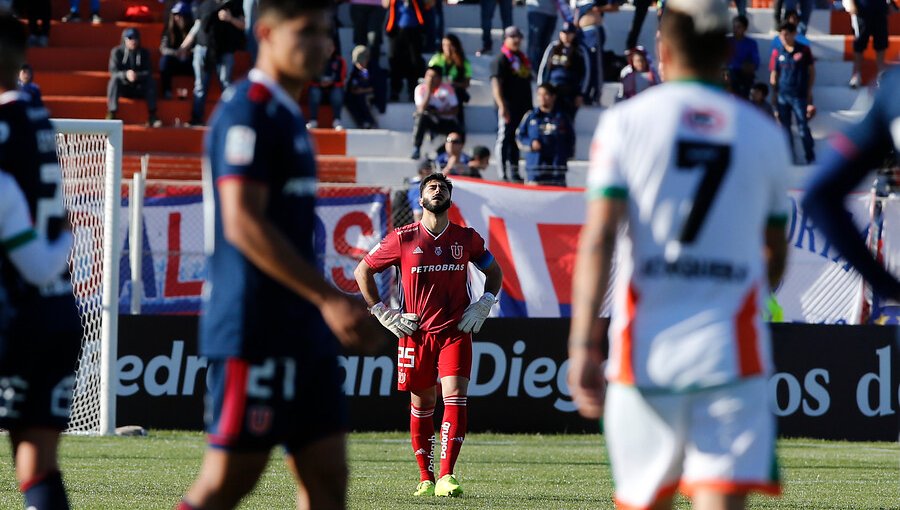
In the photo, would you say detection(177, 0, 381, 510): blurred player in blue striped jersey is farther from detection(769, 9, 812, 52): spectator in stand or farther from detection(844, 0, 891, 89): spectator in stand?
detection(844, 0, 891, 89): spectator in stand

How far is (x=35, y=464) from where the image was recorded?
5633 mm

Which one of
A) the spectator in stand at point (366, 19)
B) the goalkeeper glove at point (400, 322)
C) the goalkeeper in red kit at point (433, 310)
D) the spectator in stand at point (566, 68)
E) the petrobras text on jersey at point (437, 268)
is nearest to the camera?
the goalkeeper in red kit at point (433, 310)

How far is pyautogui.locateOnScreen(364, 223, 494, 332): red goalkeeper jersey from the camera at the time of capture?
1203cm

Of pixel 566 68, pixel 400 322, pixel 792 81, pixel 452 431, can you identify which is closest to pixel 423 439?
pixel 452 431

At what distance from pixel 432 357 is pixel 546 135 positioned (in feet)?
30.1

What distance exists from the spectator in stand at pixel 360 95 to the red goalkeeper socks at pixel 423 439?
1212 centimetres

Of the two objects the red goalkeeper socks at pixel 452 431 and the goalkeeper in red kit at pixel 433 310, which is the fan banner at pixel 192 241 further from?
the red goalkeeper socks at pixel 452 431

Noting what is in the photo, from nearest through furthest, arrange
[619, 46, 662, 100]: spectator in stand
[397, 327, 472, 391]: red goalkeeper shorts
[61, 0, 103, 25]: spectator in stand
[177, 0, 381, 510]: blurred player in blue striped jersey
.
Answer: [177, 0, 381, 510]: blurred player in blue striped jersey < [397, 327, 472, 391]: red goalkeeper shorts < [619, 46, 662, 100]: spectator in stand < [61, 0, 103, 25]: spectator in stand

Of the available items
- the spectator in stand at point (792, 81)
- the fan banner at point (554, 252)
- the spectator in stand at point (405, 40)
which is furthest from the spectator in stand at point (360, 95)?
the spectator in stand at point (792, 81)

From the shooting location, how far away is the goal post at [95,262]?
618 inches

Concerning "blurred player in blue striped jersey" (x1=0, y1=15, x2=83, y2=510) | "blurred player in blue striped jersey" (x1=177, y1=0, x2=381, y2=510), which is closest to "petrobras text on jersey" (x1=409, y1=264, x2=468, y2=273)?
"blurred player in blue striped jersey" (x1=0, y1=15, x2=83, y2=510)

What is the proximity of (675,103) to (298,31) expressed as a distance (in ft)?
4.04

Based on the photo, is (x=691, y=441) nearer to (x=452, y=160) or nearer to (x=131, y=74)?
(x=452, y=160)

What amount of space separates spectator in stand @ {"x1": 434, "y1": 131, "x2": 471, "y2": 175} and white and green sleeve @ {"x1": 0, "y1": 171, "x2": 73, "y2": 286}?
14.1m
